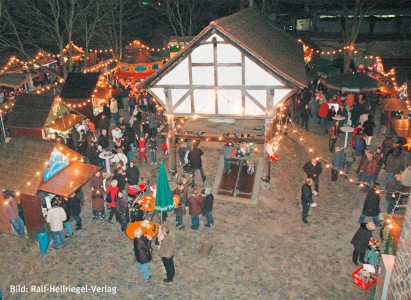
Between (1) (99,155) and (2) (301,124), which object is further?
(2) (301,124)

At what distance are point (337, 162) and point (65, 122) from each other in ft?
35.7

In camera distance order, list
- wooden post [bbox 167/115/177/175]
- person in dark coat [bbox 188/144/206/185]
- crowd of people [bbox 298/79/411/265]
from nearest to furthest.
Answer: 1. crowd of people [bbox 298/79/411/265]
2. person in dark coat [bbox 188/144/206/185]
3. wooden post [bbox 167/115/177/175]

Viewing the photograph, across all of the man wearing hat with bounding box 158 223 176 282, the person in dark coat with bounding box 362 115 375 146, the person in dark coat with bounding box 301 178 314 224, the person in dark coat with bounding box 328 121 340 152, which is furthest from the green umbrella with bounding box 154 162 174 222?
the person in dark coat with bounding box 362 115 375 146

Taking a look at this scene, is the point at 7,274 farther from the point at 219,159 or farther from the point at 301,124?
the point at 301,124

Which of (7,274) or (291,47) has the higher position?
(291,47)

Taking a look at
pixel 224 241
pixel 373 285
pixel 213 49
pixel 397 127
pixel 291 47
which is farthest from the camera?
pixel 291 47

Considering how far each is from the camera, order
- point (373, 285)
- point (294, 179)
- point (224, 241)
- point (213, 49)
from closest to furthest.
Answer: point (373, 285)
point (224, 241)
point (213, 49)
point (294, 179)

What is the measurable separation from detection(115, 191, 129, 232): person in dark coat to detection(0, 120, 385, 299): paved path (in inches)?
15.9

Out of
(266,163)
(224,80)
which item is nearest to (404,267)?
(266,163)

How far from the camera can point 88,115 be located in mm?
19547

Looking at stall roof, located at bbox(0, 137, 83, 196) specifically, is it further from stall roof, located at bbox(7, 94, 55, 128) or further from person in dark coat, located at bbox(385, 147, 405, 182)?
person in dark coat, located at bbox(385, 147, 405, 182)

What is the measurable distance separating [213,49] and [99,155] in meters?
5.98

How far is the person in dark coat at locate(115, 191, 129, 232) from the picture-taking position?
1096 cm

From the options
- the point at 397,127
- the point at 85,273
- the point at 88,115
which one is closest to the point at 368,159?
the point at 397,127
